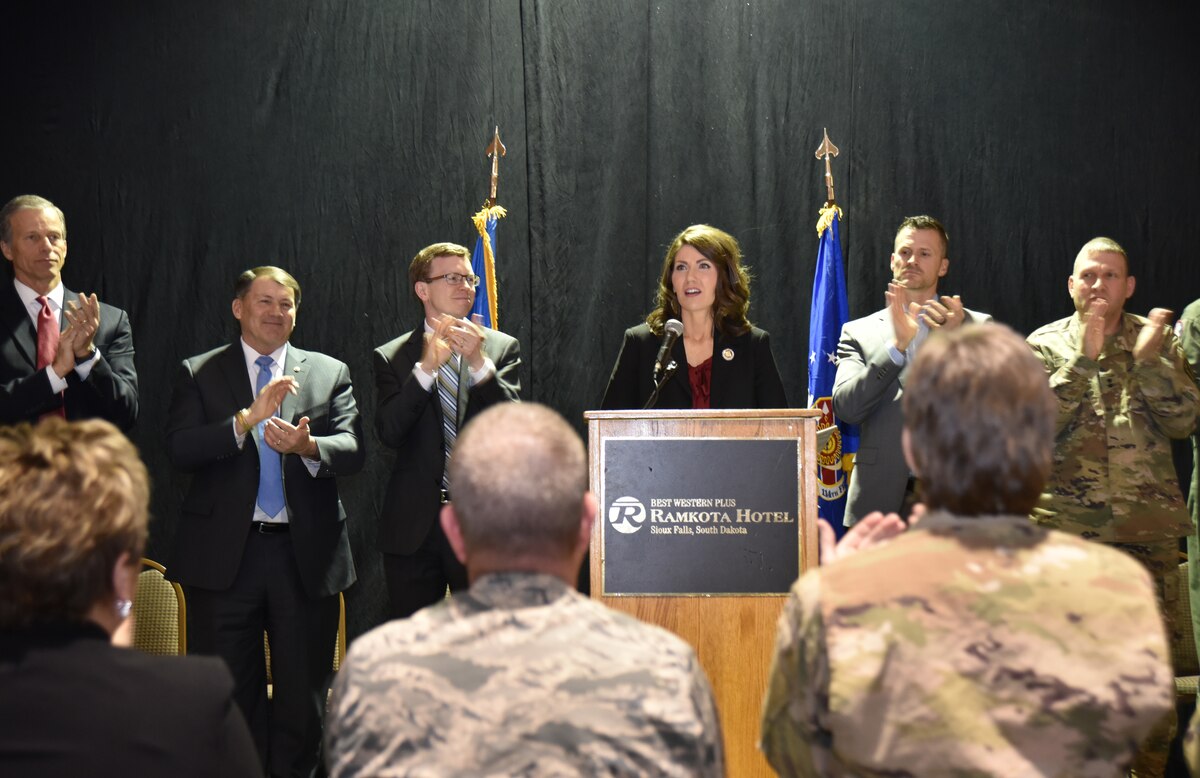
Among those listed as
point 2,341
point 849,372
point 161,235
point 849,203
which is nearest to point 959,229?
Result: point 849,203

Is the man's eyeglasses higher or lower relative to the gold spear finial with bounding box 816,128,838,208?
lower

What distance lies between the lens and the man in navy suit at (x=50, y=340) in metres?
4.00

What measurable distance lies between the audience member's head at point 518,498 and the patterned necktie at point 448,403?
251 centimetres

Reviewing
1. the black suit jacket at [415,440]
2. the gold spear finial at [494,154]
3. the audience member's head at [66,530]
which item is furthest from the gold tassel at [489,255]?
the audience member's head at [66,530]

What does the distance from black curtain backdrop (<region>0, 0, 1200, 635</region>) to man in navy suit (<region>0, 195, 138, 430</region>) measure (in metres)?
1.04

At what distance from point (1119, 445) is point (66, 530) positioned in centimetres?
375

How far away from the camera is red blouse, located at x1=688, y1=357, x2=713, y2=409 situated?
4094 millimetres

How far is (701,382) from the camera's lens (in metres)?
4.14

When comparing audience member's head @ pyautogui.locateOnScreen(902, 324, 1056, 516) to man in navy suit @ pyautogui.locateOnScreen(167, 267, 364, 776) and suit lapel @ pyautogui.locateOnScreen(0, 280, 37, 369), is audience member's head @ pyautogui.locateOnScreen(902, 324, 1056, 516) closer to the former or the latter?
man in navy suit @ pyautogui.locateOnScreen(167, 267, 364, 776)

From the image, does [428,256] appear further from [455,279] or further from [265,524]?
[265,524]

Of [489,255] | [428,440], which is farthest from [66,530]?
[489,255]

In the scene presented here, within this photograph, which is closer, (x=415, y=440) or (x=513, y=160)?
(x=415, y=440)

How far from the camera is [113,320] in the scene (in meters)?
4.38

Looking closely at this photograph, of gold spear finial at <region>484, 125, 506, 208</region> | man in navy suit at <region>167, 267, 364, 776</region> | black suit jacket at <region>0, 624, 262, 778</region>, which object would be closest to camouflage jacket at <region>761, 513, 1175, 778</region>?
black suit jacket at <region>0, 624, 262, 778</region>
